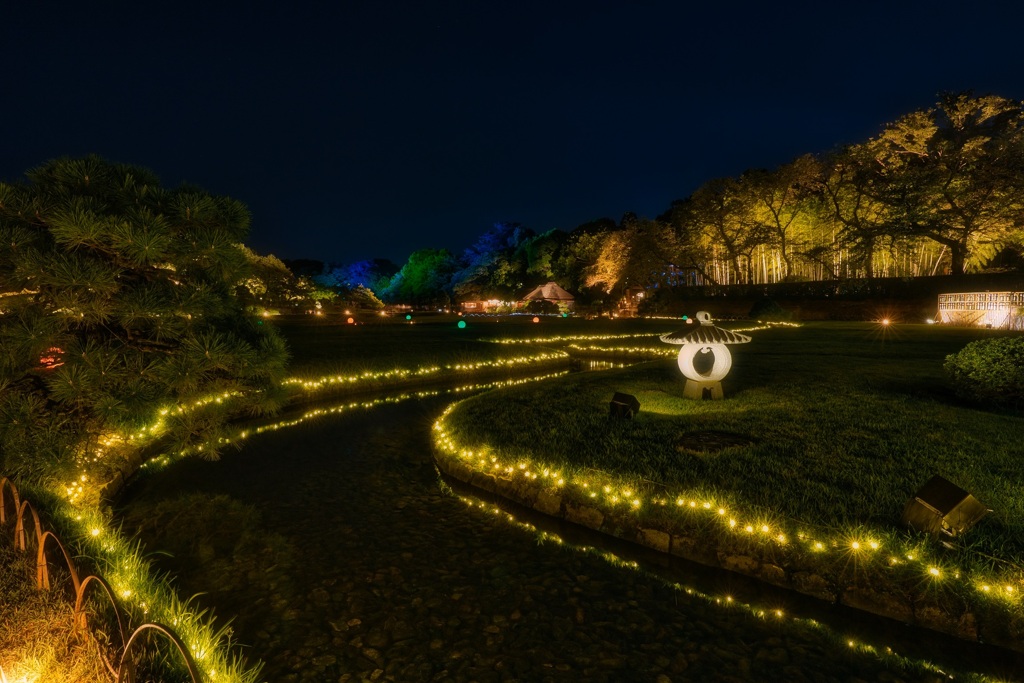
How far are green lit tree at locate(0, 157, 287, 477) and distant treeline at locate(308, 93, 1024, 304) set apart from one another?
3823cm

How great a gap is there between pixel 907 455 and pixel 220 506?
8.53 metres

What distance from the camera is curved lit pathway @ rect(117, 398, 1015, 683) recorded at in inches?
153

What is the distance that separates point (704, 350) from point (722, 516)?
5660 millimetres

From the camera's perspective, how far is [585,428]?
852 centimetres

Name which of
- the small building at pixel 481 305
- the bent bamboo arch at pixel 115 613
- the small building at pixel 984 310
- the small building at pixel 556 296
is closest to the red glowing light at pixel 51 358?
the bent bamboo arch at pixel 115 613

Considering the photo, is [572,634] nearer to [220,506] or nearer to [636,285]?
[220,506]

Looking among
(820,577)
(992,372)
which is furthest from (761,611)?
(992,372)

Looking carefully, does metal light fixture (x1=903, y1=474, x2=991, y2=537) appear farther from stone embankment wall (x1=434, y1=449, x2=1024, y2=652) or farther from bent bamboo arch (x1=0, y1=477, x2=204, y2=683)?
bent bamboo arch (x1=0, y1=477, x2=204, y2=683)

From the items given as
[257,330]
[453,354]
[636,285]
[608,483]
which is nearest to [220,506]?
[257,330]

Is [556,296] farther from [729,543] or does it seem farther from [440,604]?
[440,604]

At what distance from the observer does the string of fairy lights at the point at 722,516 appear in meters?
4.29

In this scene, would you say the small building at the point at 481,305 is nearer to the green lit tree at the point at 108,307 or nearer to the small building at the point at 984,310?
the small building at the point at 984,310

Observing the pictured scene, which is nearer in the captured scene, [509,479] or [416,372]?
[509,479]

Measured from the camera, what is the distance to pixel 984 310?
81.1 feet
